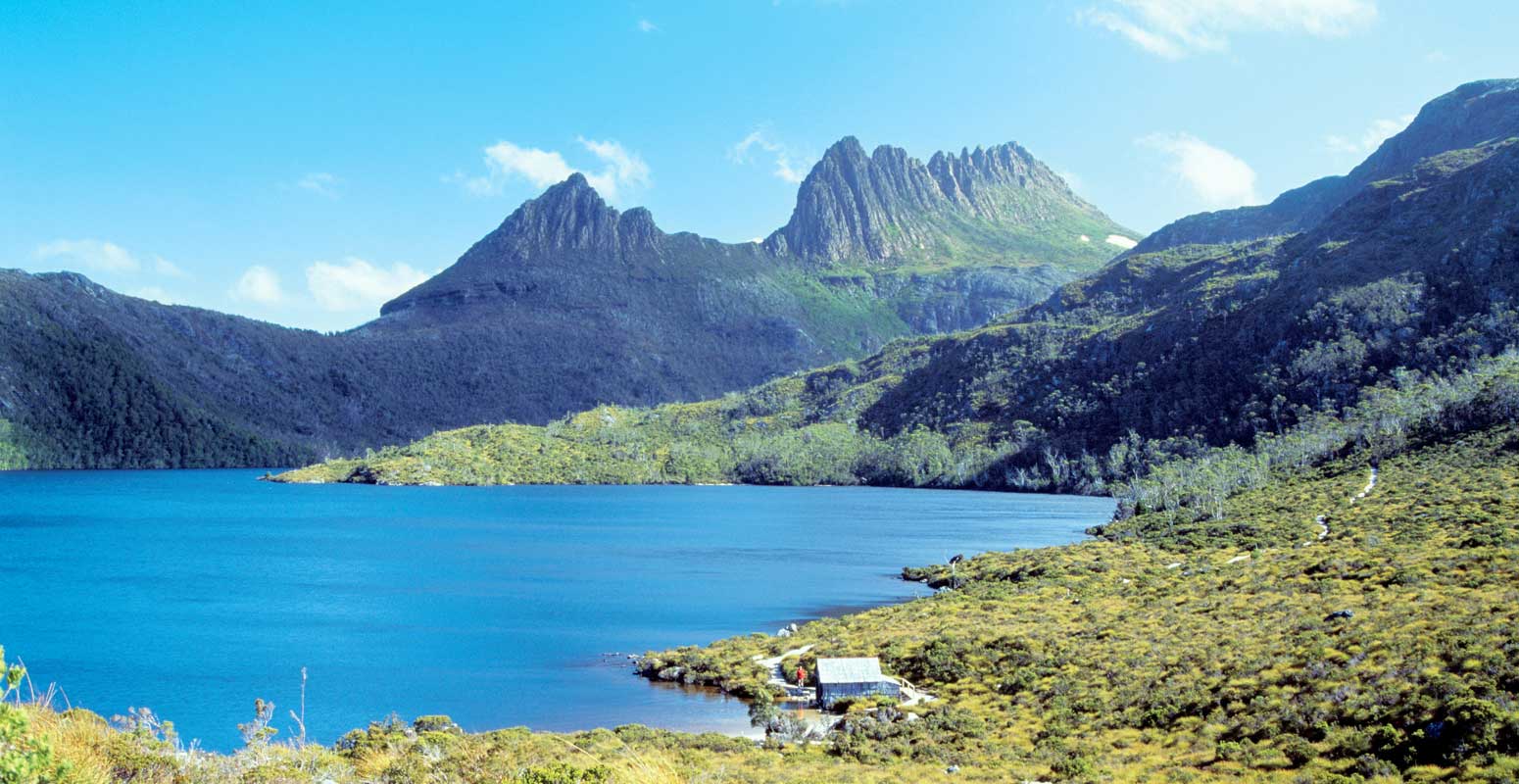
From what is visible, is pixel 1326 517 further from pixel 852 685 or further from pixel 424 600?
pixel 424 600

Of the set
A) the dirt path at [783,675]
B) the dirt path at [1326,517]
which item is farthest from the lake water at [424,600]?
the dirt path at [1326,517]

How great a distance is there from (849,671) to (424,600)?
5334 cm

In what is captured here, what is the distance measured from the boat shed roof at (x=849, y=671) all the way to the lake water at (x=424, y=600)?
14.3 feet

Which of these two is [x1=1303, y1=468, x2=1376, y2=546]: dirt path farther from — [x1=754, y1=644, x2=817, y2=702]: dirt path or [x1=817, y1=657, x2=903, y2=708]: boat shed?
[x1=817, y1=657, x2=903, y2=708]: boat shed

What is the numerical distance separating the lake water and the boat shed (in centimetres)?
390

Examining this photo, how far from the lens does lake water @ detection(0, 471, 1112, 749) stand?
54781mm

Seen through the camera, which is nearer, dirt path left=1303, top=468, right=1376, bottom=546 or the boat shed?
the boat shed

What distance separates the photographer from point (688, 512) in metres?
192

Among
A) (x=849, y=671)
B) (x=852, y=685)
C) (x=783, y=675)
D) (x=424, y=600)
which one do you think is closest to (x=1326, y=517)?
(x=783, y=675)

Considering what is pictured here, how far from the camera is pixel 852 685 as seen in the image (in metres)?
47.9

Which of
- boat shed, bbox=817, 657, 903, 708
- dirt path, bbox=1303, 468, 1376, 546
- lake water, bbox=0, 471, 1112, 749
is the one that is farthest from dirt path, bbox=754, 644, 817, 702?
dirt path, bbox=1303, 468, 1376, 546

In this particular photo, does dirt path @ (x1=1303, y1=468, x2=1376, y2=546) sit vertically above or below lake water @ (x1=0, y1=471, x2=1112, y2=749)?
above

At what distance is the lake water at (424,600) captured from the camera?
5478cm

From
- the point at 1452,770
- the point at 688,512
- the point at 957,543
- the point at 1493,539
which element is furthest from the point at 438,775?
the point at 688,512
